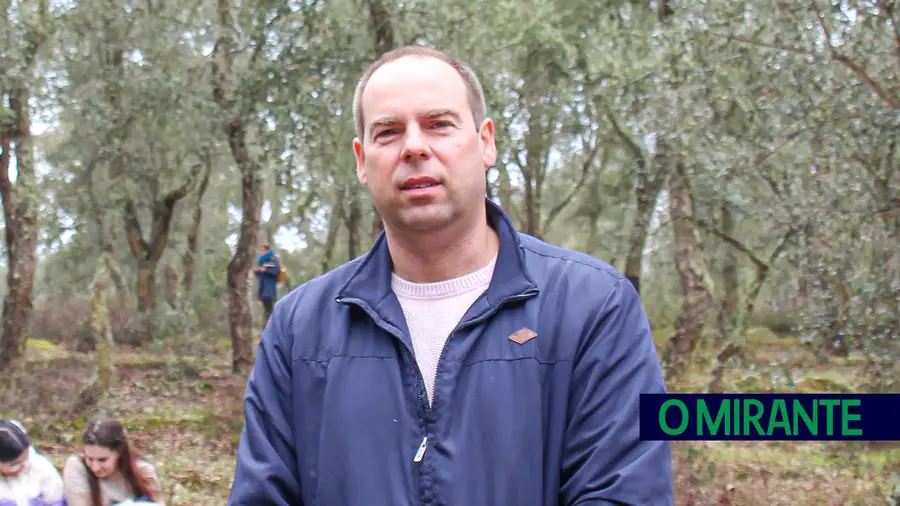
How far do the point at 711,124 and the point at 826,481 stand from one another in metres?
3.51

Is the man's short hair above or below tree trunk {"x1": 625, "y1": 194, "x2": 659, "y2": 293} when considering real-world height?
below

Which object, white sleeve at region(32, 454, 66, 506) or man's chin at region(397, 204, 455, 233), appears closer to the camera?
man's chin at region(397, 204, 455, 233)

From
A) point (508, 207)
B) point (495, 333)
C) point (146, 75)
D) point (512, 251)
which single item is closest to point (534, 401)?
point (495, 333)

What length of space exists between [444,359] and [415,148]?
464 millimetres

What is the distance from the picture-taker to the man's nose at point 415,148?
7.59 feet

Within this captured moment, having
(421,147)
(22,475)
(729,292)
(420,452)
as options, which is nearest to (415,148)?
(421,147)

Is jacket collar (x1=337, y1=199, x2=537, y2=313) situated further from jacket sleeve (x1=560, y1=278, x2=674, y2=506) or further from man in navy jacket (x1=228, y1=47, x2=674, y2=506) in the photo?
jacket sleeve (x1=560, y1=278, x2=674, y2=506)

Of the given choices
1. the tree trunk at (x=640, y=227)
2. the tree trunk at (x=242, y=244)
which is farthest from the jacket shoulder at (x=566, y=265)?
the tree trunk at (x=242, y=244)

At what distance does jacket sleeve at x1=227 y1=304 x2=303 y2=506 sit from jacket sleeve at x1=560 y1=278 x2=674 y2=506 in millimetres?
601

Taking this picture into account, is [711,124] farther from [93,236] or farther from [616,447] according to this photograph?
[93,236]

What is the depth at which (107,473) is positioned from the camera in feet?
20.6

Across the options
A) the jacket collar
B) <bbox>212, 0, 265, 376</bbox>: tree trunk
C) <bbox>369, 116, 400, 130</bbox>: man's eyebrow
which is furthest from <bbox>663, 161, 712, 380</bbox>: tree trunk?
<bbox>369, 116, 400, 130</bbox>: man's eyebrow

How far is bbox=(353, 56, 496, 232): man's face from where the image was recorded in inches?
91.7

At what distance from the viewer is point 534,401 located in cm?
218
